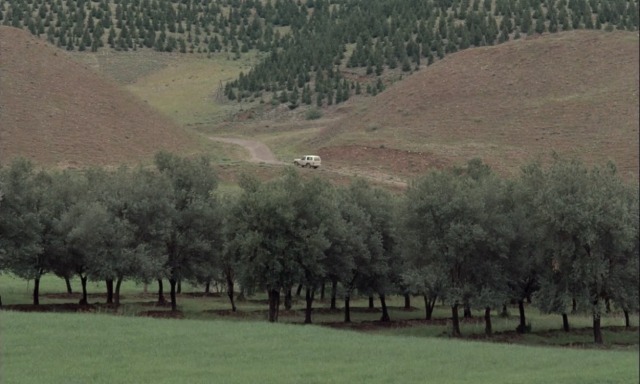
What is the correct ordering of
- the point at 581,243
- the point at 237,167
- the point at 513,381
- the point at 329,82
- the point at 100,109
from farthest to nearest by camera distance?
1. the point at 329,82
2. the point at 100,109
3. the point at 237,167
4. the point at 581,243
5. the point at 513,381

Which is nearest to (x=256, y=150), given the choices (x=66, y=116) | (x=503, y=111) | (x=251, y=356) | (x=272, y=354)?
(x=66, y=116)

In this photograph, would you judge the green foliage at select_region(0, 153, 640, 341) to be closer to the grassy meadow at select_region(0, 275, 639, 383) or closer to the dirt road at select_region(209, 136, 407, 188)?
the grassy meadow at select_region(0, 275, 639, 383)

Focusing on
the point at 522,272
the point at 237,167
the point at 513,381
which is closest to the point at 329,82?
the point at 237,167

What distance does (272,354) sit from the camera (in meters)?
41.6

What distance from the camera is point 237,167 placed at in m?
112

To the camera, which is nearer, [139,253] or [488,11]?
[139,253]

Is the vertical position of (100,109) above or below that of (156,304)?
above

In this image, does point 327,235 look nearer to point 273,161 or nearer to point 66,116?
point 273,161

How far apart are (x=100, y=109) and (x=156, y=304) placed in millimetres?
72271

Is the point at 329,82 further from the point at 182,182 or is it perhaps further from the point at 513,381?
the point at 513,381

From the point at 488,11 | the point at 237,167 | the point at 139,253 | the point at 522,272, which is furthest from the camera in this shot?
the point at 488,11

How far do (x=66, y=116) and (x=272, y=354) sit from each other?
93837 millimetres

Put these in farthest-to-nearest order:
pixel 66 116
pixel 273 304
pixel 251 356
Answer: pixel 66 116 → pixel 273 304 → pixel 251 356

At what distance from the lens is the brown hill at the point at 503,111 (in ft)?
379
